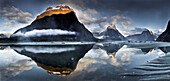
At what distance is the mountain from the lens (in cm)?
16550

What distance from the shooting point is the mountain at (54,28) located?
543ft

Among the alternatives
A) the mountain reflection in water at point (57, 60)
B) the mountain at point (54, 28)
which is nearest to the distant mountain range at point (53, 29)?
the mountain at point (54, 28)

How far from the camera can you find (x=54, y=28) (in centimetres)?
17825

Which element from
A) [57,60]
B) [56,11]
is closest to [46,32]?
[56,11]

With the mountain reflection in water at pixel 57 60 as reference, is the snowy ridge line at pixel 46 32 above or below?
above

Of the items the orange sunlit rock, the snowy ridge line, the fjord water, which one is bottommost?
the fjord water

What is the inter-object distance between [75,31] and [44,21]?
2383 inches

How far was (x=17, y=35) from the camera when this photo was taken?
18225 centimetres

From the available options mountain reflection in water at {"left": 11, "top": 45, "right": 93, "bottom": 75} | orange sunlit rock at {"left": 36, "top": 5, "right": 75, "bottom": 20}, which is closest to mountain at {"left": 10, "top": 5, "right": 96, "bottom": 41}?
orange sunlit rock at {"left": 36, "top": 5, "right": 75, "bottom": 20}

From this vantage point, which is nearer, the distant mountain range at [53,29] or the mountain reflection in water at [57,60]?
the mountain reflection in water at [57,60]

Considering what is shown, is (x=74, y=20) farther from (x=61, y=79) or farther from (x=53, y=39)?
(x=61, y=79)

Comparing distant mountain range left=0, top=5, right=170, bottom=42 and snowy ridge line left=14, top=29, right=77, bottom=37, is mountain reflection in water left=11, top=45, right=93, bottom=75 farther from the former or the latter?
snowy ridge line left=14, top=29, right=77, bottom=37

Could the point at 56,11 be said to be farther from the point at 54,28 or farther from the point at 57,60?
the point at 57,60

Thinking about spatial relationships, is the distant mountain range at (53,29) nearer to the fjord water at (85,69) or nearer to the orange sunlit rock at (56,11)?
the orange sunlit rock at (56,11)
